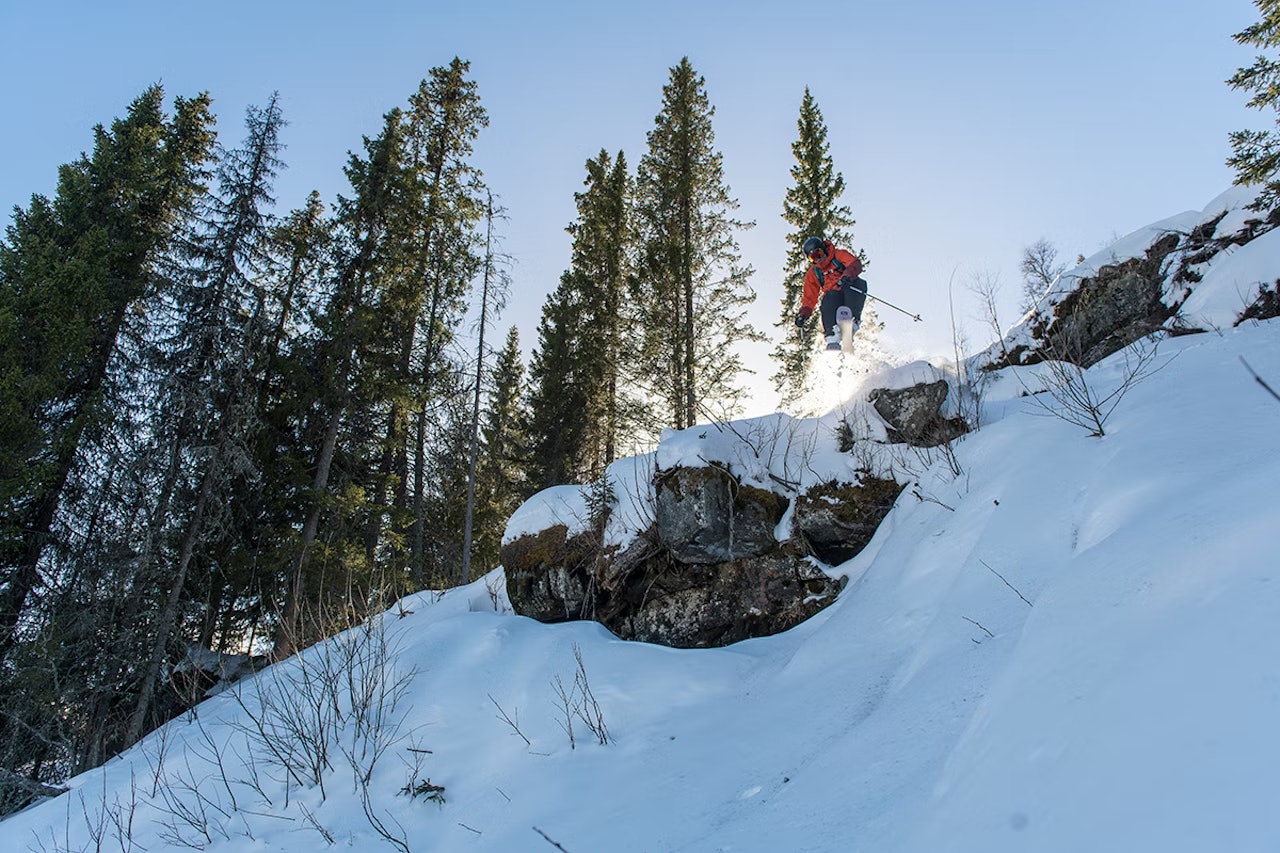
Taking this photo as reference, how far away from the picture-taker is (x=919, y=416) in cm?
688

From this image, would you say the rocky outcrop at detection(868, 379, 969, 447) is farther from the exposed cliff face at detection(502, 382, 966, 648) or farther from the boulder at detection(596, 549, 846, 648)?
the boulder at detection(596, 549, 846, 648)

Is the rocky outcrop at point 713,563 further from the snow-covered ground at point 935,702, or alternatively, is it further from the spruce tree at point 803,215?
the spruce tree at point 803,215

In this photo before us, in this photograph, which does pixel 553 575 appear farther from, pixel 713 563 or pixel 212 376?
pixel 212 376

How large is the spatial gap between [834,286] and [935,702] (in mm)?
6647

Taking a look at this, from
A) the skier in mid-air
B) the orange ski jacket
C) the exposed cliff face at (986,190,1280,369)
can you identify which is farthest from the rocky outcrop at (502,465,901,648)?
the orange ski jacket

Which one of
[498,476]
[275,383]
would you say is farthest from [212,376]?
[498,476]

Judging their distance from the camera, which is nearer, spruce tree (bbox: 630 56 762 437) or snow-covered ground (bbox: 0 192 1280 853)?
snow-covered ground (bbox: 0 192 1280 853)

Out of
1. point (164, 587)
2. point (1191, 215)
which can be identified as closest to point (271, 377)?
point (164, 587)

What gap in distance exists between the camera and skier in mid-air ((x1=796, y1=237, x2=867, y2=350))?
8.38 metres

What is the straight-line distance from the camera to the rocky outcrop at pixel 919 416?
6551 mm

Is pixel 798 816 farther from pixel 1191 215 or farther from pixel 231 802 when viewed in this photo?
pixel 1191 215

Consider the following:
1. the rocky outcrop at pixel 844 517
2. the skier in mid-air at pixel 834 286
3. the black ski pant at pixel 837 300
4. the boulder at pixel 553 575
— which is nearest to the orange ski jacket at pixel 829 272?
the skier in mid-air at pixel 834 286

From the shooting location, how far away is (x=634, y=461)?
26.0 feet

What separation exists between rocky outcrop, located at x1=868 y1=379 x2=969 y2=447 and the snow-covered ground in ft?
1.60
